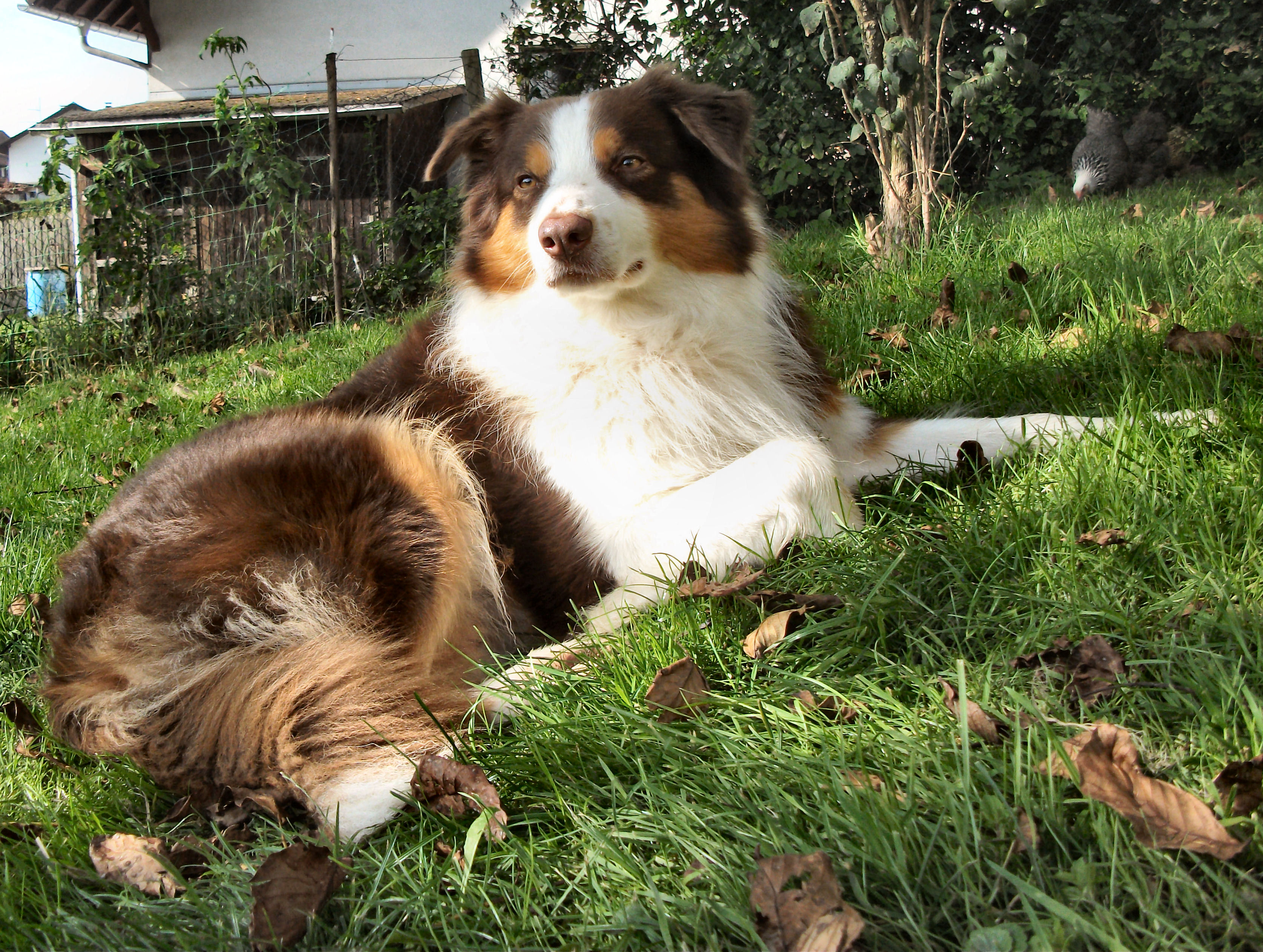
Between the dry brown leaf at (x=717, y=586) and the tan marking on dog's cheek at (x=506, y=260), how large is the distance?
1220mm

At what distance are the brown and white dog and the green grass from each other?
0.60 ft

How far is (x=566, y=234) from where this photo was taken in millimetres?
2645

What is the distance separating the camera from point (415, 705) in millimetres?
2145

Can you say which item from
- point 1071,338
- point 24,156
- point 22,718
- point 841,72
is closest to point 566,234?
point 22,718

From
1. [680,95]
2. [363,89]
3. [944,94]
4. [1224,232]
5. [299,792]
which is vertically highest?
[363,89]

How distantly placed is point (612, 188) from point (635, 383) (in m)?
0.60

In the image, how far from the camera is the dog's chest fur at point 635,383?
2789 millimetres

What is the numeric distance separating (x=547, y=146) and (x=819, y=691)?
6.38 ft

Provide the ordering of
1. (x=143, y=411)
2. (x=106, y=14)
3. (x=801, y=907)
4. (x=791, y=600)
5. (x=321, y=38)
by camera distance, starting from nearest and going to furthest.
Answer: (x=801, y=907), (x=791, y=600), (x=143, y=411), (x=321, y=38), (x=106, y=14)

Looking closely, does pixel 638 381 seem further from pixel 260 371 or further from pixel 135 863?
pixel 260 371

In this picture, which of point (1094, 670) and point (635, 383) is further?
point (635, 383)

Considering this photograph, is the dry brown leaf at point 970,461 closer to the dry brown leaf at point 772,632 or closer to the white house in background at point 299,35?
the dry brown leaf at point 772,632

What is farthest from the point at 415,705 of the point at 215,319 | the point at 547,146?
the point at 215,319

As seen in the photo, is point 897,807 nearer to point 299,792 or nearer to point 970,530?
point 970,530
